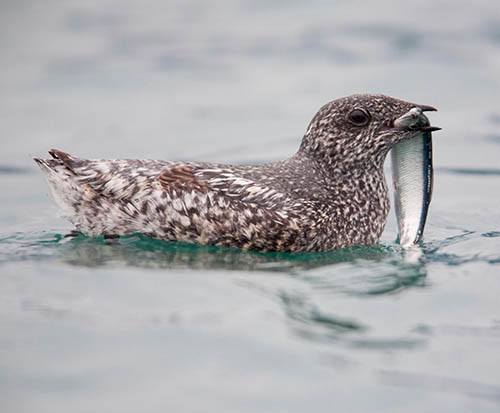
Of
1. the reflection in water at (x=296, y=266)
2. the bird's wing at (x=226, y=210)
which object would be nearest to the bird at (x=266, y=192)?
the bird's wing at (x=226, y=210)

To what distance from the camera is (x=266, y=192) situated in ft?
27.1

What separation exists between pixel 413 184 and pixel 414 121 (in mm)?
665

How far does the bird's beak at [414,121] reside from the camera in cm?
850

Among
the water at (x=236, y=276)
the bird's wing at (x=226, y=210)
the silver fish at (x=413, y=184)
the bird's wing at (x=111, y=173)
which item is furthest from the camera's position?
the silver fish at (x=413, y=184)

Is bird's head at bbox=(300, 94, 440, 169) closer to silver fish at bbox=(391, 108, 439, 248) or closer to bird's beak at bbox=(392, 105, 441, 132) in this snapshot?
bird's beak at bbox=(392, 105, 441, 132)

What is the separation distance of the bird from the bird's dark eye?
1 cm

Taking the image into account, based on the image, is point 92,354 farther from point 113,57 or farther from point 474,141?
point 113,57

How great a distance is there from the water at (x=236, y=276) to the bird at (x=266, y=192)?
7.9 inches

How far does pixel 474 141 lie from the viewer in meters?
14.1

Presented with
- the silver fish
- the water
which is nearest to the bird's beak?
the silver fish

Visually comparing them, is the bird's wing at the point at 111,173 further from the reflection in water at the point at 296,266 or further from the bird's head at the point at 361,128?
the bird's head at the point at 361,128

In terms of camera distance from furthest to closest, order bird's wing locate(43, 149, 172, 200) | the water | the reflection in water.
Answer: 1. bird's wing locate(43, 149, 172, 200)
2. the reflection in water
3. the water

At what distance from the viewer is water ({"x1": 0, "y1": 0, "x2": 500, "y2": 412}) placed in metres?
5.84

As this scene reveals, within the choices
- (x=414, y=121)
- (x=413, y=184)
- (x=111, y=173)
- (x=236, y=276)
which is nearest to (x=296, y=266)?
(x=236, y=276)
